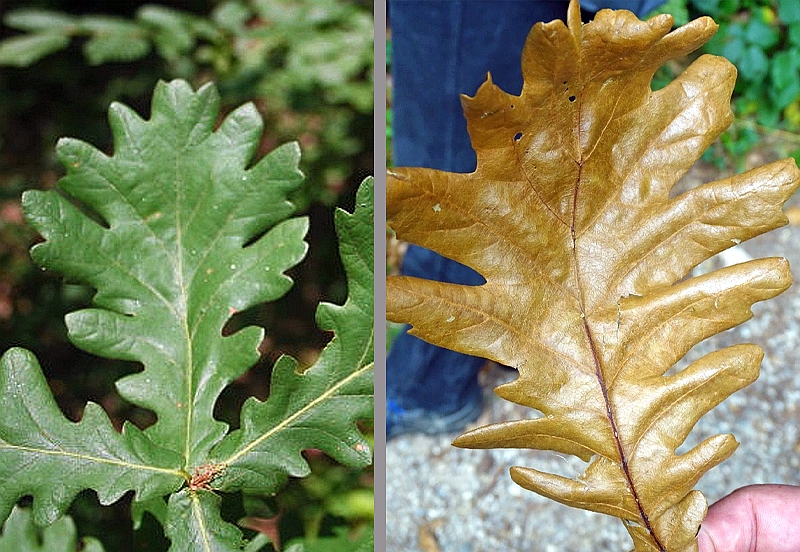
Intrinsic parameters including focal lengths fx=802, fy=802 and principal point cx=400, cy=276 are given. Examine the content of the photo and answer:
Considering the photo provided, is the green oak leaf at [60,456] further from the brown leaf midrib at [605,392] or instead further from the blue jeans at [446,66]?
the blue jeans at [446,66]

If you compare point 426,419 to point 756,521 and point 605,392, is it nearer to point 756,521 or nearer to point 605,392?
point 756,521

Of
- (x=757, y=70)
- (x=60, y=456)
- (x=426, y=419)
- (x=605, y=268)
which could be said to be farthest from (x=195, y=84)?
(x=757, y=70)

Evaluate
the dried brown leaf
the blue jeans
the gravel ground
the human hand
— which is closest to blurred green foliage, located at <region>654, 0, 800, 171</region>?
the gravel ground

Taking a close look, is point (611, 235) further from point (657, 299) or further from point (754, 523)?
point (754, 523)

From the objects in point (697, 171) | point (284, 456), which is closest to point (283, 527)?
point (284, 456)

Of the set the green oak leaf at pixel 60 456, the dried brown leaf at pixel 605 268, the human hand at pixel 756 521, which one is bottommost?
the human hand at pixel 756 521

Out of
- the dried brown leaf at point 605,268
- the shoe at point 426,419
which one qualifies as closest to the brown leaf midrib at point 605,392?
the dried brown leaf at point 605,268

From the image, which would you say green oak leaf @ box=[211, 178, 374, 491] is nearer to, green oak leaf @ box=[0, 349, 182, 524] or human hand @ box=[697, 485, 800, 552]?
green oak leaf @ box=[0, 349, 182, 524]
